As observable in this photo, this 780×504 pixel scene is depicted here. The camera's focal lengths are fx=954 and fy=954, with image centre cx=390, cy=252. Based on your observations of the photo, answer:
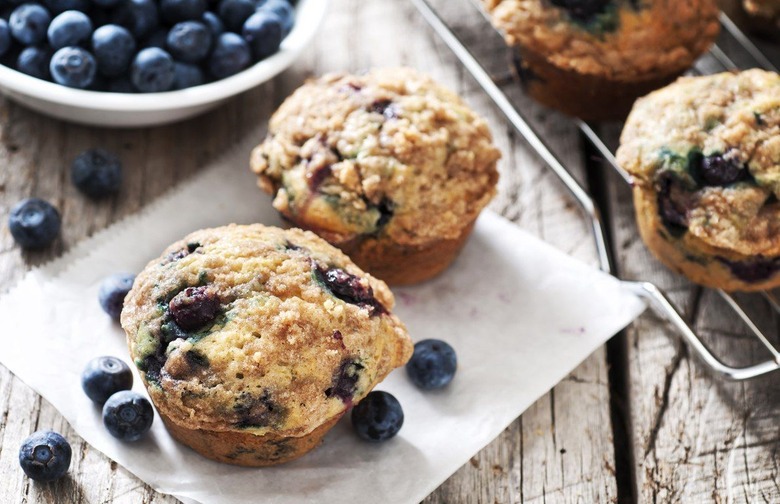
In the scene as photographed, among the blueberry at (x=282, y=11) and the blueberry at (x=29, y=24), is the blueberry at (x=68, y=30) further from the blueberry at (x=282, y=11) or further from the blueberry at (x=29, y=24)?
the blueberry at (x=282, y=11)

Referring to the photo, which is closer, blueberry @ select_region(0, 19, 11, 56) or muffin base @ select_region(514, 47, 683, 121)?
blueberry @ select_region(0, 19, 11, 56)

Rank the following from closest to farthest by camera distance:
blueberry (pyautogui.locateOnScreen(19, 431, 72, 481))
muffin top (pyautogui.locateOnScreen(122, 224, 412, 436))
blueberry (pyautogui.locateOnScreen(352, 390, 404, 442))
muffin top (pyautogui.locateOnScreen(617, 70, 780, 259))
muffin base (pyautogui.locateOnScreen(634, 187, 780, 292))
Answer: muffin top (pyautogui.locateOnScreen(122, 224, 412, 436)) → blueberry (pyautogui.locateOnScreen(19, 431, 72, 481)) → blueberry (pyautogui.locateOnScreen(352, 390, 404, 442)) → muffin top (pyautogui.locateOnScreen(617, 70, 780, 259)) → muffin base (pyautogui.locateOnScreen(634, 187, 780, 292))

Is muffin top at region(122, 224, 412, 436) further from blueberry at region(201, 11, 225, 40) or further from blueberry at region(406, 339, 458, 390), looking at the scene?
blueberry at region(201, 11, 225, 40)

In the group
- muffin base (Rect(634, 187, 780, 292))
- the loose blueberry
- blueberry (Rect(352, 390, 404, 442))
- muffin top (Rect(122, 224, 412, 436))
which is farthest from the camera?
the loose blueberry

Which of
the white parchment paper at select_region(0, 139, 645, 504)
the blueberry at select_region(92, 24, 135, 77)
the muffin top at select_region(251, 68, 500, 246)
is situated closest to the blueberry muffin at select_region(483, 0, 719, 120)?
the muffin top at select_region(251, 68, 500, 246)

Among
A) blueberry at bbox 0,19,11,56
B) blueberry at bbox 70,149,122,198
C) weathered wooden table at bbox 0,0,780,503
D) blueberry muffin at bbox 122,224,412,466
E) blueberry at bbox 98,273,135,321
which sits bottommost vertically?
weathered wooden table at bbox 0,0,780,503

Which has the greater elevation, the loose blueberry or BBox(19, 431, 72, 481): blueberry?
the loose blueberry

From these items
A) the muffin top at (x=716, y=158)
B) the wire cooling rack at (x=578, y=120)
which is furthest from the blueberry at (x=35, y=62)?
the muffin top at (x=716, y=158)
